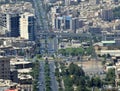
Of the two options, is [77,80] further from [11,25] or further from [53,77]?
[11,25]

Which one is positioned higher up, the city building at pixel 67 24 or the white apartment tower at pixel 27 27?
the white apartment tower at pixel 27 27

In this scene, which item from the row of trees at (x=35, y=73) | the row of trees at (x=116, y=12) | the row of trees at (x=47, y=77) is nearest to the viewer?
the row of trees at (x=47, y=77)

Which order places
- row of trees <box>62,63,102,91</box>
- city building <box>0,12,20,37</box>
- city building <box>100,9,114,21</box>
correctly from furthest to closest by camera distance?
city building <box>100,9,114,21</box> → city building <box>0,12,20,37</box> → row of trees <box>62,63,102,91</box>

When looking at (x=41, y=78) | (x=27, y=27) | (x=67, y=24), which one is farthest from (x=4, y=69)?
(x=67, y=24)

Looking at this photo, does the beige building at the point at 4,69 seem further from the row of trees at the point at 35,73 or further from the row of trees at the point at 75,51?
the row of trees at the point at 75,51

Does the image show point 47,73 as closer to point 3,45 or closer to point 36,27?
point 3,45

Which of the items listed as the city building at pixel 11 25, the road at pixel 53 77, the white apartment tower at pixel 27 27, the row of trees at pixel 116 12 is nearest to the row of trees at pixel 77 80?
the road at pixel 53 77

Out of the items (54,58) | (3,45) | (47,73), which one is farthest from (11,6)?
(47,73)

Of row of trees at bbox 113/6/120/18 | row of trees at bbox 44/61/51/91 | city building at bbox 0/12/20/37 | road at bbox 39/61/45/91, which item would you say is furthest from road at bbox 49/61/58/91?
row of trees at bbox 113/6/120/18

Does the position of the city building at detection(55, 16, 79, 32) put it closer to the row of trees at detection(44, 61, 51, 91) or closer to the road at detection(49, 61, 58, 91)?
the road at detection(49, 61, 58, 91)
